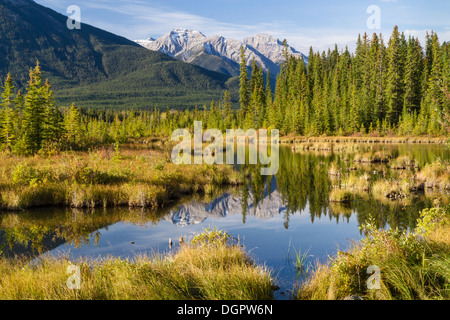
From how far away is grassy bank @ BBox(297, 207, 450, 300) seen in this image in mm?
5941

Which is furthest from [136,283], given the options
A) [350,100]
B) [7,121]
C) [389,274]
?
[350,100]

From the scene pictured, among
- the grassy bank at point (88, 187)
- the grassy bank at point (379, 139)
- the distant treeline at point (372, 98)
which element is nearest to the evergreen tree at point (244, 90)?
the distant treeline at point (372, 98)

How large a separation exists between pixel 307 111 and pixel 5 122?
59.1 meters

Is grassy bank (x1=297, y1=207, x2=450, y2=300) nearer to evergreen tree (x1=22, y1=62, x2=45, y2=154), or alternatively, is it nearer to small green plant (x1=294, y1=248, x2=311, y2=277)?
small green plant (x1=294, y1=248, x2=311, y2=277)

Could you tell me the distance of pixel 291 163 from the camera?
3562cm

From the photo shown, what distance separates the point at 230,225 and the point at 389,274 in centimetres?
854

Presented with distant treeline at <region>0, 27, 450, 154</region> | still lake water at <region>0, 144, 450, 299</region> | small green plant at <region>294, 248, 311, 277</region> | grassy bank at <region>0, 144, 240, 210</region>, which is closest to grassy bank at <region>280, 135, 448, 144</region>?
distant treeline at <region>0, 27, 450, 154</region>

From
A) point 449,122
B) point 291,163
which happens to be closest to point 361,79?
point 291,163

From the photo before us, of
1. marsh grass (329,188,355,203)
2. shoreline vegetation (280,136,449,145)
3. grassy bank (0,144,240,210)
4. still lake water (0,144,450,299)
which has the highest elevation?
shoreline vegetation (280,136,449,145)

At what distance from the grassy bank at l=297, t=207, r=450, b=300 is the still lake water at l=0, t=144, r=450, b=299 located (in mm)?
1198

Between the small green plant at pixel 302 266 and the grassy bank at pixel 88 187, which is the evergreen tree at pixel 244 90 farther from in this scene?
the small green plant at pixel 302 266

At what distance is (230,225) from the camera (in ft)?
47.3

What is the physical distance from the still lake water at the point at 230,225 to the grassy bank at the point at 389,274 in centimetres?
120

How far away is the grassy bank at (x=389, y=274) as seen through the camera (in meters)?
5.94
